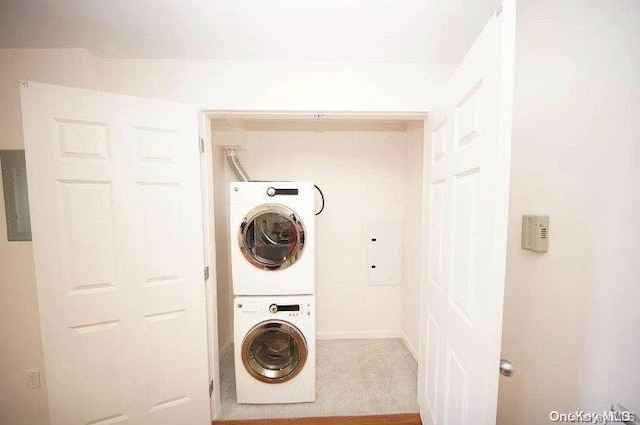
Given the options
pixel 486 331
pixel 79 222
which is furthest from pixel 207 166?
pixel 486 331

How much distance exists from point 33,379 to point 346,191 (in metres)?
2.78

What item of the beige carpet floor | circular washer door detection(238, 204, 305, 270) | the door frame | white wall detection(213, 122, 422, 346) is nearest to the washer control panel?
circular washer door detection(238, 204, 305, 270)

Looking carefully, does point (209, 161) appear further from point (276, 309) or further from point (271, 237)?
point (276, 309)

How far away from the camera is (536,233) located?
0.94 metres

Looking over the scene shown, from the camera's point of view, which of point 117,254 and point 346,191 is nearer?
point 117,254

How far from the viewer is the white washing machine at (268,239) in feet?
5.16

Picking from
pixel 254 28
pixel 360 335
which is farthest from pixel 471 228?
pixel 360 335

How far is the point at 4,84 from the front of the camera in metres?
1.31

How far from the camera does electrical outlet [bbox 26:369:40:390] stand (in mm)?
1452

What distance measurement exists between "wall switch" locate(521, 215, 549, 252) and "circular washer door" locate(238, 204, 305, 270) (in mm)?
1244

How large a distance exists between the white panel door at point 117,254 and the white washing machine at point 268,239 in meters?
0.28

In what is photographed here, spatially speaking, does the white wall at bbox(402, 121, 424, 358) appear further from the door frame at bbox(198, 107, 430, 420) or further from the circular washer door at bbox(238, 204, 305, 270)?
the circular washer door at bbox(238, 204, 305, 270)

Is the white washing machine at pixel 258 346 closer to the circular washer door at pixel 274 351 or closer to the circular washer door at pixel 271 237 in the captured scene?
the circular washer door at pixel 274 351

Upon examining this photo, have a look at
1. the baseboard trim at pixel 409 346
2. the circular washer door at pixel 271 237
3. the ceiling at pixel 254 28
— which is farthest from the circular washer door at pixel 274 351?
the ceiling at pixel 254 28
